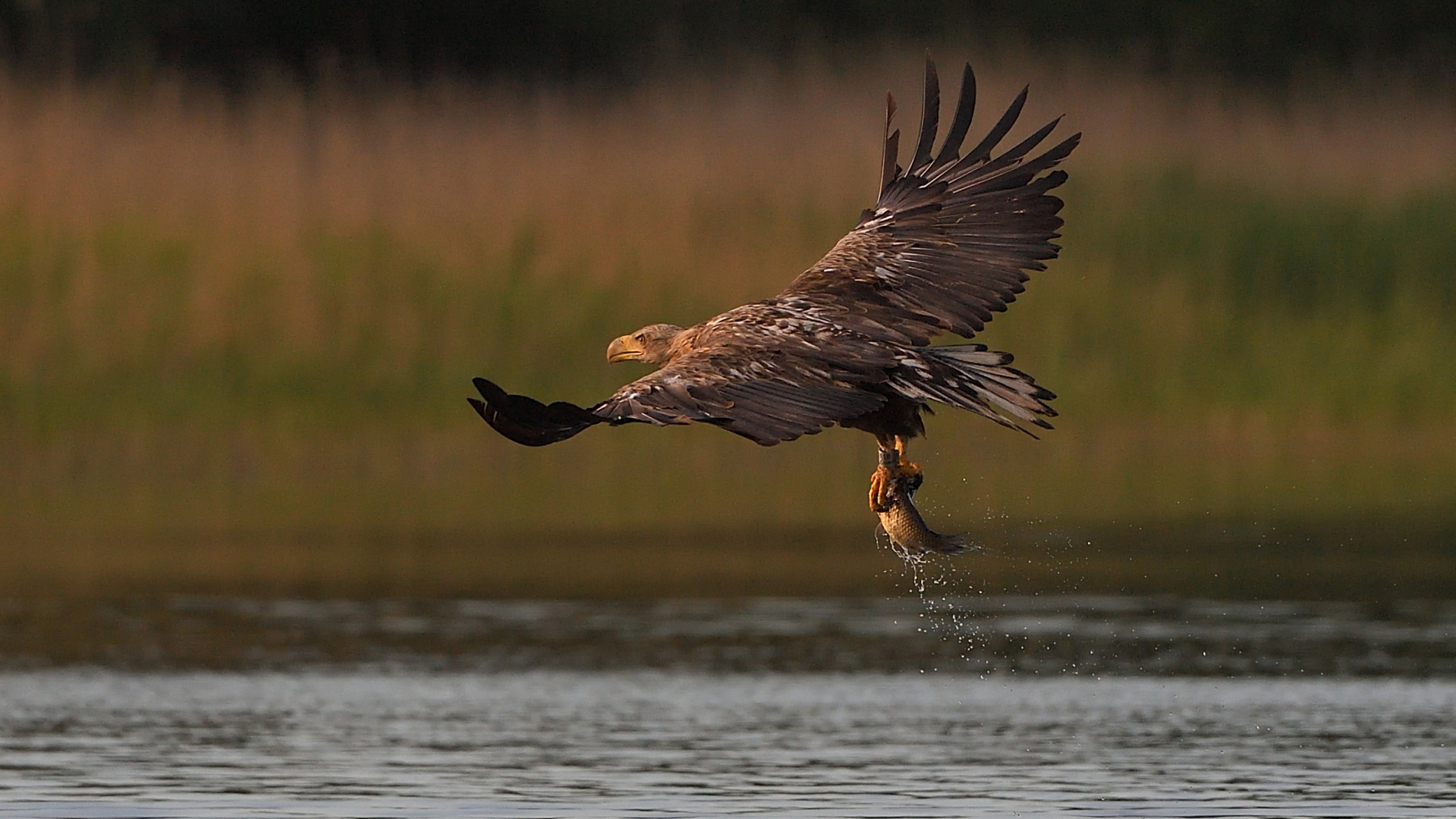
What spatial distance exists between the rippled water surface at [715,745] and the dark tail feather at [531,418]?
113 inches

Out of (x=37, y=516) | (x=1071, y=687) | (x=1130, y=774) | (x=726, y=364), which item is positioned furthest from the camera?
(x=37, y=516)

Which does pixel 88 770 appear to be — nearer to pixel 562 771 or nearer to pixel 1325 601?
pixel 562 771

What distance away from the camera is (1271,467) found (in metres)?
23.4

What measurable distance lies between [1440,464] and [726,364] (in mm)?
14100

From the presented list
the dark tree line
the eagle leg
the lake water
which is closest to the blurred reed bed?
the dark tree line

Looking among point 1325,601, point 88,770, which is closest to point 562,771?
point 88,770

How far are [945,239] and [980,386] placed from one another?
136 centimetres

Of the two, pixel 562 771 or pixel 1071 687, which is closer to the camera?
pixel 562 771

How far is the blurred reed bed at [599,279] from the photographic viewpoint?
24156 millimetres

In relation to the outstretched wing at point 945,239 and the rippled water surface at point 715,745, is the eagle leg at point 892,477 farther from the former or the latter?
the rippled water surface at point 715,745

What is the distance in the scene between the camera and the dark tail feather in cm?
976

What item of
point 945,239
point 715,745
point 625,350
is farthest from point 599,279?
point 945,239

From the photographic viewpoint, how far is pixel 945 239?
11.7 meters

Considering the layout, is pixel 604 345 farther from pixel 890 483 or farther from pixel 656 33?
pixel 890 483
